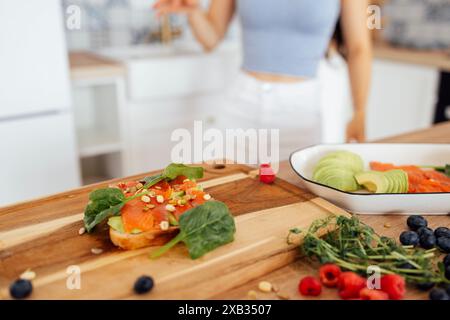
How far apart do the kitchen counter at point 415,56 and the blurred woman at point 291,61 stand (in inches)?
50.8

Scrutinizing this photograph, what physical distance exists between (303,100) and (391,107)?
1609 mm

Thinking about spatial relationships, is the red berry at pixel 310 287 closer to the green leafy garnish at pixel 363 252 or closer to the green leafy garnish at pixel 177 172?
the green leafy garnish at pixel 363 252

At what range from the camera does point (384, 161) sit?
1265 mm

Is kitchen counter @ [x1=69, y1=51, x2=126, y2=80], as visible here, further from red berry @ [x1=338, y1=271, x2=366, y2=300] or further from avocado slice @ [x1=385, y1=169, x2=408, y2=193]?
red berry @ [x1=338, y1=271, x2=366, y2=300]

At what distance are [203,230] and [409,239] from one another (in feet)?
1.15

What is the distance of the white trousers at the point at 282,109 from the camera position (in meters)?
1.84

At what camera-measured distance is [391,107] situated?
3.28 m

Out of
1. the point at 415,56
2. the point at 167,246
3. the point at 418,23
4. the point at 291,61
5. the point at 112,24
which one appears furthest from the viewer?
the point at 418,23

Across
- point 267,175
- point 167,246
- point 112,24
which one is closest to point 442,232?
point 267,175

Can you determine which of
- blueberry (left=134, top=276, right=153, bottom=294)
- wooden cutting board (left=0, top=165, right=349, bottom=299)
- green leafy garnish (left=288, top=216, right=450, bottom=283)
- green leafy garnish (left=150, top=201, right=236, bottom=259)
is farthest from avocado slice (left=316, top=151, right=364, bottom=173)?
blueberry (left=134, top=276, right=153, bottom=294)

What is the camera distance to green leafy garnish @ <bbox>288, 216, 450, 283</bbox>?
804 mm

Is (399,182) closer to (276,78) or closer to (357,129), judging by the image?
(357,129)

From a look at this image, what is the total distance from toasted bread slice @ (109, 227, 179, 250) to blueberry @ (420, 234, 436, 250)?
417 mm

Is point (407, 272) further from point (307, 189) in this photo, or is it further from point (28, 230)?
point (28, 230)
